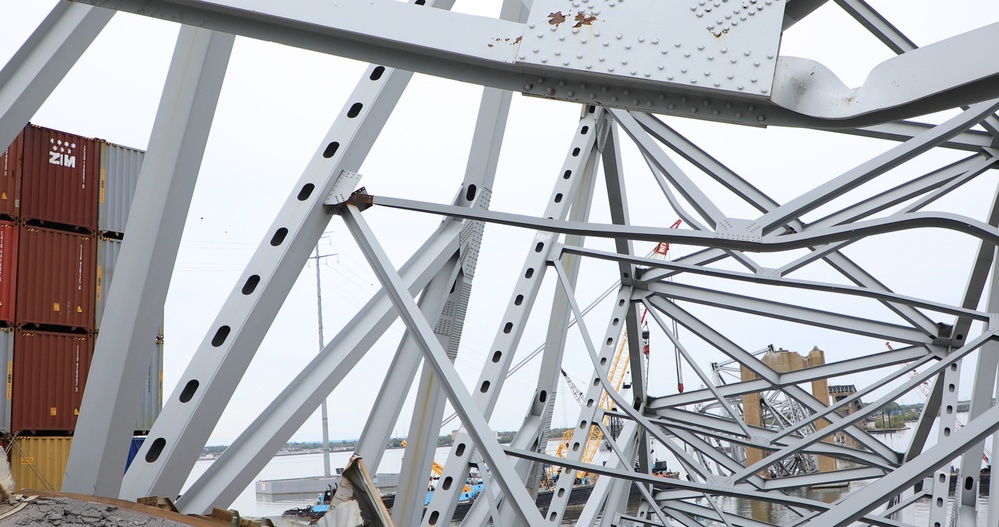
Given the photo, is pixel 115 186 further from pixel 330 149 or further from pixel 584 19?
pixel 584 19

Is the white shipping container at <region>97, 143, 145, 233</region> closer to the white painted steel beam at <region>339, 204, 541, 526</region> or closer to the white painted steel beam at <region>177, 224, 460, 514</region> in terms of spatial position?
the white painted steel beam at <region>177, 224, 460, 514</region>

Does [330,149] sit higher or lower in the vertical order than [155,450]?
higher

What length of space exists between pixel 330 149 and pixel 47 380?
12474 mm

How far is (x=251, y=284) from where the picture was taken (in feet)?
18.3

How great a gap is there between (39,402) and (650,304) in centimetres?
1117

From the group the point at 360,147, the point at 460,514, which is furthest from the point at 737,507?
the point at 360,147

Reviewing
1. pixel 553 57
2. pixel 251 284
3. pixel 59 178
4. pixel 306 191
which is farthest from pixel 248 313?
pixel 59 178

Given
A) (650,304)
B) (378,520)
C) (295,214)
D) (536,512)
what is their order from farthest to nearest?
(650,304) < (536,512) < (295,214) < (378,520)

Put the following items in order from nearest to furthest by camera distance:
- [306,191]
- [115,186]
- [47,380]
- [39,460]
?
1. [306,191]
2. [39,460]
3. [47,380]
4. [115,186]

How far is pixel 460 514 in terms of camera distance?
Answer: 50.2 m

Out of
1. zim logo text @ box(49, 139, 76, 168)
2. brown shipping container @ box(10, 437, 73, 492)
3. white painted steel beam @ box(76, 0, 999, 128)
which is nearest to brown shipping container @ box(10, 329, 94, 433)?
Result: brown shipping container @ box(10, 437, 73, 492)

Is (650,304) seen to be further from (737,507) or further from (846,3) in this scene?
(737,507)

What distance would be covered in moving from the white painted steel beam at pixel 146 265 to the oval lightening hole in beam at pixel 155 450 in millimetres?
285

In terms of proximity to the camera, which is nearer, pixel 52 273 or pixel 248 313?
pixel 248 313
